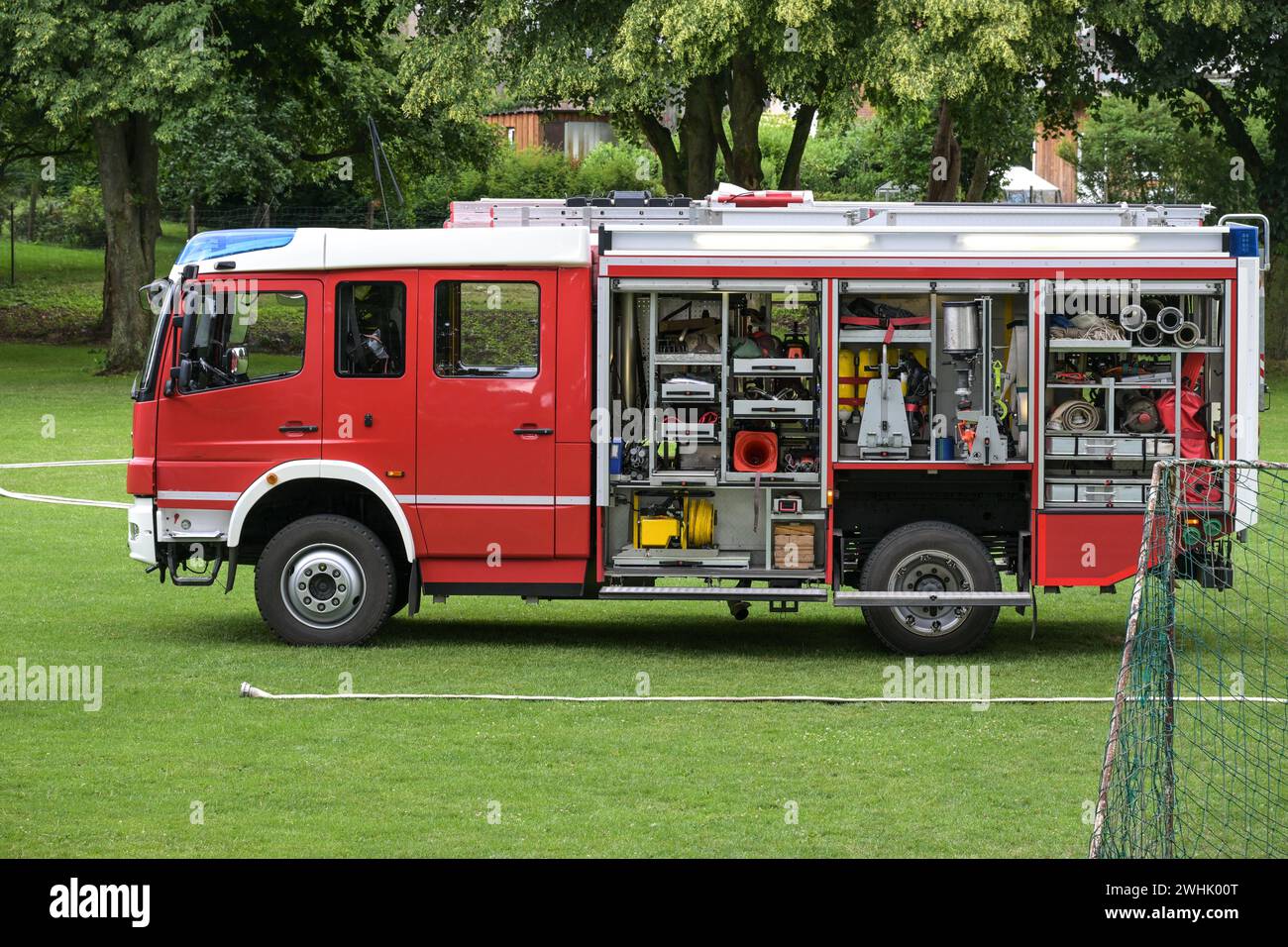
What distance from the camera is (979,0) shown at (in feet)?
100

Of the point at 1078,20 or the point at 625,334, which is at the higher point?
the point at 1078,20

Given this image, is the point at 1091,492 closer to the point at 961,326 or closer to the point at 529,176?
the point at 961,326

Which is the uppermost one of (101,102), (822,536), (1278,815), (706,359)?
(101,102)

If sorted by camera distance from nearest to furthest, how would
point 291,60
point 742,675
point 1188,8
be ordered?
point 742,675
point 1188,8
point 291,60

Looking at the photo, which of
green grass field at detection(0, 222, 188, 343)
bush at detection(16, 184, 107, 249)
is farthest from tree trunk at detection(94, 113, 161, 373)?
bush at detection(16, 184, 107, 249)

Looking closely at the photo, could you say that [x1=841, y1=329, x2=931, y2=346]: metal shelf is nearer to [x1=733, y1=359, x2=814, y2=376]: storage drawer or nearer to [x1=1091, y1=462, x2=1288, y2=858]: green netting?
[x1=733, y1=359, x2=814, y2=376]: storage drawer

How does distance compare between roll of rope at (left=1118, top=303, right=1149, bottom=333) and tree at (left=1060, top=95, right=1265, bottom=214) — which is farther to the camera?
tree at (left=1060, top=95, right=1265, bottom=214)

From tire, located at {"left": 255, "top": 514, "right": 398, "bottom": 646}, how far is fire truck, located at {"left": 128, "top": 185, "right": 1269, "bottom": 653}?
20 mm

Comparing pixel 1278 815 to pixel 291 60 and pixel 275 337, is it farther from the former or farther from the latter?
pixel 291 60

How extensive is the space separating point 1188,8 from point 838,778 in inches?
1111

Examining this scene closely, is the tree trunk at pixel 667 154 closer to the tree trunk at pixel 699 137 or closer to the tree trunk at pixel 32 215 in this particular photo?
the tree trunk at pixel 699 137

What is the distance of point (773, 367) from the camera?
1329 cm

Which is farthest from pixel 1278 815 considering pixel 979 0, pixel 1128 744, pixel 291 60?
pixel 291 60

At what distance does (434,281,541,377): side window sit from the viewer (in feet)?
43.8
